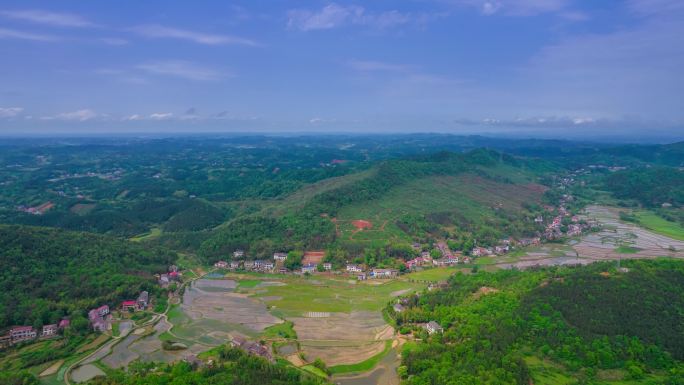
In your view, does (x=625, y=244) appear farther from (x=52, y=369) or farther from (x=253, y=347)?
(x=52, y=369)

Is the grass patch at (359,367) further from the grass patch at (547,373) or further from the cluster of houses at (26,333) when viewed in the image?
the cluster of houses at (26,333)

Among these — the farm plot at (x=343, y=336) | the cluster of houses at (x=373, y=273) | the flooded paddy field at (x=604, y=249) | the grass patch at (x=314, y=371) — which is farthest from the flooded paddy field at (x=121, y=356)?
the flooded paddy field at (x=604, y=249)

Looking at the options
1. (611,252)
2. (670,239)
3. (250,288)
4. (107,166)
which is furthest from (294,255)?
(107,166)

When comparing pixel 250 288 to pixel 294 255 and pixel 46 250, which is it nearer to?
pixel 294 255

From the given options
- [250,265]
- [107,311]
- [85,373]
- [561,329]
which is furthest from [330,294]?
[85,373]

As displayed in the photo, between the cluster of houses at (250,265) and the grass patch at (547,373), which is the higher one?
the grass patch at (547,373)
